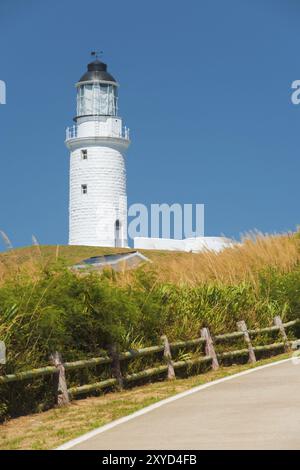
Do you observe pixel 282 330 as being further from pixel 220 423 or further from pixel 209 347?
pixel 220 423

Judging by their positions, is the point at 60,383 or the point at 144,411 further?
the point at 60,383

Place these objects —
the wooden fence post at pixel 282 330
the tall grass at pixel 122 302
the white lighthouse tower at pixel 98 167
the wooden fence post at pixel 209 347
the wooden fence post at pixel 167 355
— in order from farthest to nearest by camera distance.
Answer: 1. the white lighthouse tower at pixel 98 167
2. the wooden fence post at pixel 282 330
3. the wooden fence post at pixel 209 347
4. the wooden fence post at pixel 167 355
5. the tall grass at pixel 122 302

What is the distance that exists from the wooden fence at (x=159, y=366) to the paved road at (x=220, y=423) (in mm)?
1620

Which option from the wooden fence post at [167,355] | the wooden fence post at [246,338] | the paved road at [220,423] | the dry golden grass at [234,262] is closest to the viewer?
the paved road at [220,423]

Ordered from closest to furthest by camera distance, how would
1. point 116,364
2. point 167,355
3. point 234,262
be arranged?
point 116,364, point 167,355, point 234,262

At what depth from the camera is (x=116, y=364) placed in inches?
604

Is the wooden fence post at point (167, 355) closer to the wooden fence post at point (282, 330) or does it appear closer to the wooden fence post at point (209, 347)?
the wooden fence post at point (209, 347)

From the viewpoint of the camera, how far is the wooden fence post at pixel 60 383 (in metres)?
13.7

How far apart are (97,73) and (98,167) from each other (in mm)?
7396

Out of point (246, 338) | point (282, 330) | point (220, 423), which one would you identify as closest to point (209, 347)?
point (246, 338)

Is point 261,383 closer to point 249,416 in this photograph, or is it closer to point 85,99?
point 249,416

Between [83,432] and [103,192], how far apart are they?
6205 centimetres

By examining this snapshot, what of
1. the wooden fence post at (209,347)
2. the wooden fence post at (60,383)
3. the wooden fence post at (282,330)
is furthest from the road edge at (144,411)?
the wooden fence post at (282,330)

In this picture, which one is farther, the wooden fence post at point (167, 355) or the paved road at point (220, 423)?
the wooden fence post at point (167, 355)
